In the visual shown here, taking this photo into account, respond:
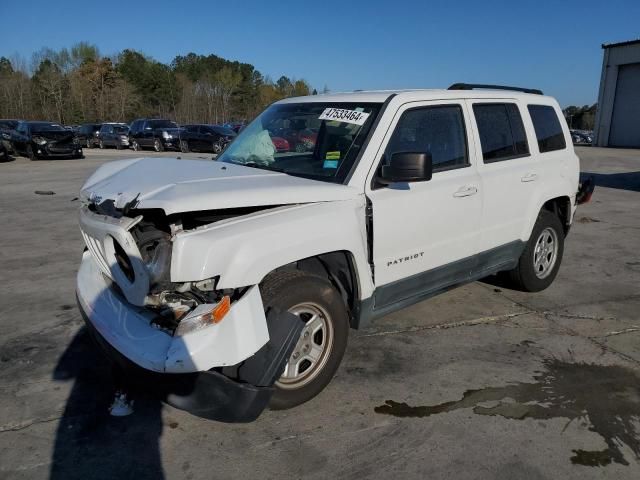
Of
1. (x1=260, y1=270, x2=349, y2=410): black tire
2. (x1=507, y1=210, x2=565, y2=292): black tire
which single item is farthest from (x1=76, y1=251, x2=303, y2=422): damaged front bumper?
(x1=507, y1=210, x2=565, y2=292): black tire

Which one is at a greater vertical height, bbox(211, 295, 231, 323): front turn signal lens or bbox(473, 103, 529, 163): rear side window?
bbox(473, 103, 529, 163): rear side window

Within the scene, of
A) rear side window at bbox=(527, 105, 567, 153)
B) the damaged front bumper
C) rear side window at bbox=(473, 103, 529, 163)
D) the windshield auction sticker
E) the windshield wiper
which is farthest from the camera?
rear side window at bbox=(527, 105, 567, 153)

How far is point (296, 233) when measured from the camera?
2.97 m

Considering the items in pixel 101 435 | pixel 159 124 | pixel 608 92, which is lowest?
pixel 101 435

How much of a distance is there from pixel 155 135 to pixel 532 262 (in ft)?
87.4

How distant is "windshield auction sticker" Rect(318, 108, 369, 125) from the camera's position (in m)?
3.67

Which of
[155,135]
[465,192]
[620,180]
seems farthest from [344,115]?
[155,135]

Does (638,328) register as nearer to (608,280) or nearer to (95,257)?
(608,280)

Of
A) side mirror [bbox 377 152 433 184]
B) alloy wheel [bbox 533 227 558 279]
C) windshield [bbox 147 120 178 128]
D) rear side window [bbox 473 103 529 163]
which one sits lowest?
alloy wheel [bbox 533 227 558 279]

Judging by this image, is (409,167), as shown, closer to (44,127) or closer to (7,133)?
(44,127)

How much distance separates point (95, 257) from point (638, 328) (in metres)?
4.44

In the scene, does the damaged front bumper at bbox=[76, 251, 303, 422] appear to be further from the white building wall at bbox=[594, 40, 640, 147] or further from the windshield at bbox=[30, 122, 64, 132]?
the white building wall at bbox=[594, 40, 640, 147]

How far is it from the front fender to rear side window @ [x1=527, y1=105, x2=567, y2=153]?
8.37 ft

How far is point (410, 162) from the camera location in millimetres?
3203
